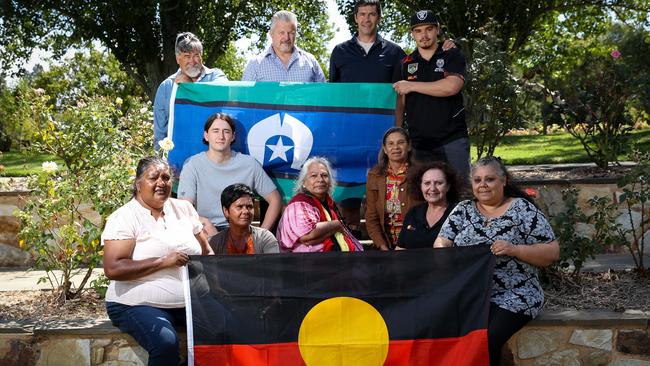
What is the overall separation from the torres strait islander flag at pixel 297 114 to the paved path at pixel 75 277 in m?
1.47

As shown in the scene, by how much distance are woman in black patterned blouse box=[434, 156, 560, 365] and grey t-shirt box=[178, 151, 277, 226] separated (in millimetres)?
1600

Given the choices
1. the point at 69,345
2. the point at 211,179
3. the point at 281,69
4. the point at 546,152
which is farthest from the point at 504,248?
the point at 546,152

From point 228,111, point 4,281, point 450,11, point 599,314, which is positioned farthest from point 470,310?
point 450,11

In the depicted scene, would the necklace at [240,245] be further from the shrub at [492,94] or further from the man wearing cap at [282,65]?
the shrub at [492,94]

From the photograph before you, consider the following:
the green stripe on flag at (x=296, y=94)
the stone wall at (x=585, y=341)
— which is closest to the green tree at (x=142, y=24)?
the green stripe on flag at (x=296, y=94)

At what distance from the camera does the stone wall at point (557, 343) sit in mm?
4840

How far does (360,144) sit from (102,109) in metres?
2.00

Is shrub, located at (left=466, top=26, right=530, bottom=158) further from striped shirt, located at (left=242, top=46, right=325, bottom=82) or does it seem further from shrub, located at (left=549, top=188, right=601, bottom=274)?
shrub, located at (left=549, top=188, right=601, bottom=274)

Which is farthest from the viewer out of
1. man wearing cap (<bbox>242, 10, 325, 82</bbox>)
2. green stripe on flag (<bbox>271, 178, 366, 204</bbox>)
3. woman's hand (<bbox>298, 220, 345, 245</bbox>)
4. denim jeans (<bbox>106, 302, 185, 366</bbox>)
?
man wearing cap (<bbox>242, 10, 325, 82</bbox>)

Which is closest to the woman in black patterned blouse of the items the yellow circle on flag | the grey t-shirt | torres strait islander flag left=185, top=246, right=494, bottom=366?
torres strait islander flag left=185, top=246, right=494, bottom=366

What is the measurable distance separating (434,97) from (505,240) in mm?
1698

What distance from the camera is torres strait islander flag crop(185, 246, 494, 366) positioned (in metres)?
4.52

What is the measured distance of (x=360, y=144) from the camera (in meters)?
6.40

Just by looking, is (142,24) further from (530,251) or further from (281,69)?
(530,251)
